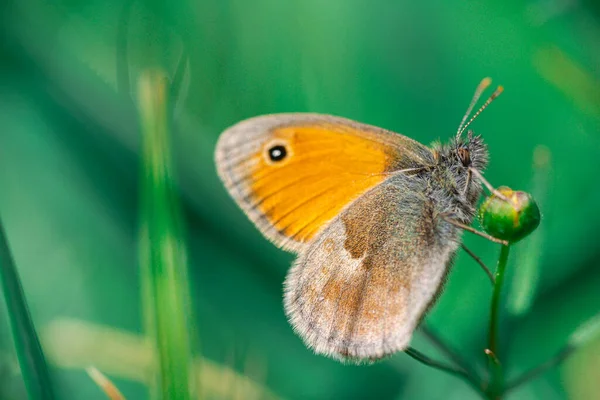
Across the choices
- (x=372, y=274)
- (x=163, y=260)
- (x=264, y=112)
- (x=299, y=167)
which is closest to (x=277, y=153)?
(x=299, y=167)

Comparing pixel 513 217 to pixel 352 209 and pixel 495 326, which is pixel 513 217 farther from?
pixel 352 209

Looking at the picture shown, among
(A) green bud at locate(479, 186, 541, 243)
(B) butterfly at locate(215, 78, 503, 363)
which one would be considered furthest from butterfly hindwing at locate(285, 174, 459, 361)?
(A) green bud at locate(479, 186, 541, 243)

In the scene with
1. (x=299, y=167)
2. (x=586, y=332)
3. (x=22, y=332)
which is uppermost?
(x=299, y=167)

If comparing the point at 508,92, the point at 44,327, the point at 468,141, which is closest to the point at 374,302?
the point at 468,141

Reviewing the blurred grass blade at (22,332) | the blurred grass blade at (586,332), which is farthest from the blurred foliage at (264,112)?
the blurred grass blade at (22,332)

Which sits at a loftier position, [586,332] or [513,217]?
[513,217]

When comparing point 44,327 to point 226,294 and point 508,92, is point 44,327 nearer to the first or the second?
point 226,294

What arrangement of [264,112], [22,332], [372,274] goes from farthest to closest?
[264,112]
[372,274]
[22,332]
